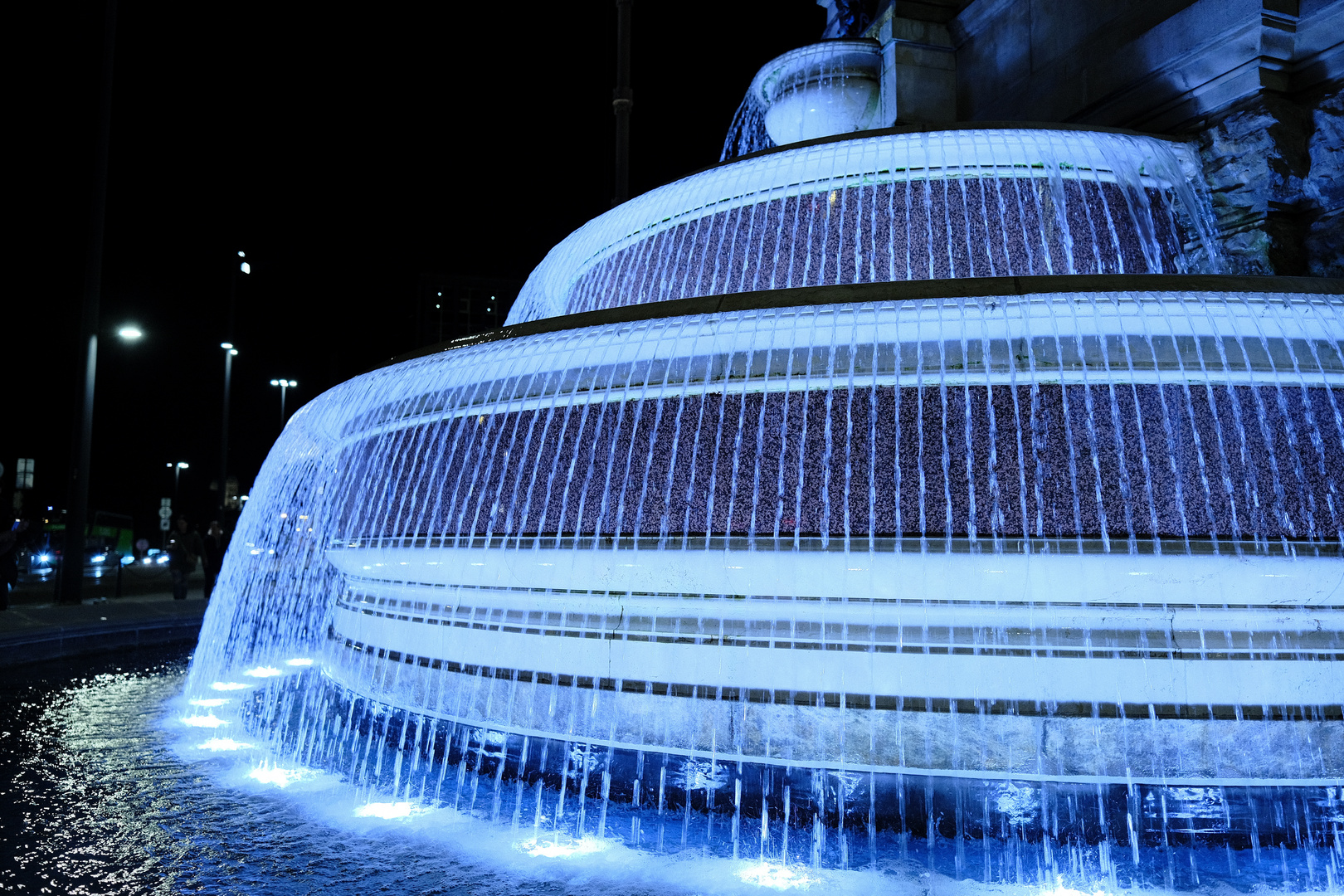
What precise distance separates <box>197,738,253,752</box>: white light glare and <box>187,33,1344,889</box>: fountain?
301 mm

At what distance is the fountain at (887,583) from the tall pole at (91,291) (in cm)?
1165

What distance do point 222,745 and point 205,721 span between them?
929 mm

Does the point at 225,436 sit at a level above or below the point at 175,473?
below

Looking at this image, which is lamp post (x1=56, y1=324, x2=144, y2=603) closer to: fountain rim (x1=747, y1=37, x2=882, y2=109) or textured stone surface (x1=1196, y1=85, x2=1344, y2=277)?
fountain rim (x1=747, y1=37, x2=882, y2=109)

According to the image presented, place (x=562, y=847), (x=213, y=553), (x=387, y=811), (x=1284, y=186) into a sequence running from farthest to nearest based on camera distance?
(x=213, y=553)
(x=1284, y=186)
(x=387, y=811)
(x=562, y=847)

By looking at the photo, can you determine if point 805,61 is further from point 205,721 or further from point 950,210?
point 205,721

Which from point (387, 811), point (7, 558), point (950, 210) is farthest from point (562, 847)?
point (7, 558)

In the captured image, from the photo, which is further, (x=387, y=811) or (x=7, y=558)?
(x=7, y=558)

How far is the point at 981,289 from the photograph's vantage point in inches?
171

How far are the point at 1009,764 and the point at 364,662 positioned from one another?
396cm

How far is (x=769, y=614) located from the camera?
14.7 feet

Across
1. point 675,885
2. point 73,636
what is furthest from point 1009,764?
point 73,636

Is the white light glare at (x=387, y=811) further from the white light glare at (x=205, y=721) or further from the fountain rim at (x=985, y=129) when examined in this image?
the fountain rim at (x=985, y=129)

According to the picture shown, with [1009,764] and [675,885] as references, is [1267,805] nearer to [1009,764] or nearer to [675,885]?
[1009,764]
